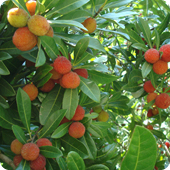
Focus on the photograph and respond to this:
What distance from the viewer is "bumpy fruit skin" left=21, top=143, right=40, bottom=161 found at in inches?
31.5

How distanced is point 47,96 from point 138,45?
0.72 metres

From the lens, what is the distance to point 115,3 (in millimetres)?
1247

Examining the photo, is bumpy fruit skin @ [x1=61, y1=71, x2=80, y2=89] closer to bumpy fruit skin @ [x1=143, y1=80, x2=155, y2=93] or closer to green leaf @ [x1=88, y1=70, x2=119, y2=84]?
green leaf @ [x1=88, y1=70, x2=119, y2=84]

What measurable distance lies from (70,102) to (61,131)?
140mm

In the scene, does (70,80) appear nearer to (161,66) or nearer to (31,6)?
(31,6)

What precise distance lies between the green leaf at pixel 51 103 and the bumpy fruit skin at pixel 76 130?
0.38 ft

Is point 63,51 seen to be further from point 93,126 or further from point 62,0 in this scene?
point 93,126

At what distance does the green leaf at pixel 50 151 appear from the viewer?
31.6 inches

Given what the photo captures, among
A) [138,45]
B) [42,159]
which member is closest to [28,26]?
[42,159]

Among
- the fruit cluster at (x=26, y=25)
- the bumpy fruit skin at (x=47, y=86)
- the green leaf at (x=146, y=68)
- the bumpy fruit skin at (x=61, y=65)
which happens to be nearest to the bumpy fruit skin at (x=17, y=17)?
the fruit cluster at (x=26, y=25)

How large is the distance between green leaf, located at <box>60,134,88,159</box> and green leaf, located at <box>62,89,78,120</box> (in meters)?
0.13

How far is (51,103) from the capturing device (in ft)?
3.18

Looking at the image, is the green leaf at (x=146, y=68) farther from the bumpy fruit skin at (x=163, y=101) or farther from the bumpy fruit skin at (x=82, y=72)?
the bumpy fruit skin at (x=82, y=72)

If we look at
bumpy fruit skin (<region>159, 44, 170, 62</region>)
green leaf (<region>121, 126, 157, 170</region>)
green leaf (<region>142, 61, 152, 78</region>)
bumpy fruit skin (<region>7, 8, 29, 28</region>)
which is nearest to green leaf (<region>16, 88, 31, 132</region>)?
bumpy fruit skin (<region>7, 8, 29, 28</region>)
